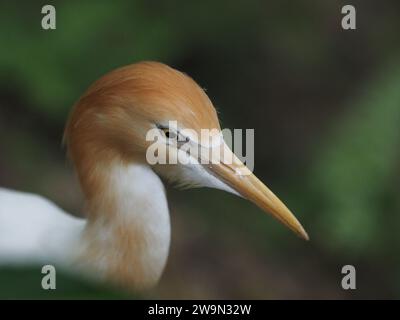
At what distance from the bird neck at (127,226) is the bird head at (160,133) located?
0.10 ft

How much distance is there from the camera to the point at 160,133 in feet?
4.94

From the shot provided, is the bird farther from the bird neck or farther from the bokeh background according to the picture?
the bokeh background

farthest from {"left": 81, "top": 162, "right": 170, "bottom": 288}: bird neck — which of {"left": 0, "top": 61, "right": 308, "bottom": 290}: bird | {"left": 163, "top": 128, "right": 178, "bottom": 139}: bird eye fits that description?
{"left": 163, "top": 128, "right": 178, "bottom": 139}: bird eye

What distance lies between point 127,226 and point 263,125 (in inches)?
64.6

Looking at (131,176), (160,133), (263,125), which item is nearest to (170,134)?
(160,133)

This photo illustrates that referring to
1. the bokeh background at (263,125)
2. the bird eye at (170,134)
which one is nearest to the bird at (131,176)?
the bird eye at (170,134)

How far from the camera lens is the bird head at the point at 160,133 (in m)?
1.49

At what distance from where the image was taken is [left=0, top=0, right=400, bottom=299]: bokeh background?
2686 mm

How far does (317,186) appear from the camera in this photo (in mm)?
2725

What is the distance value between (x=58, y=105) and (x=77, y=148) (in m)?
1.24

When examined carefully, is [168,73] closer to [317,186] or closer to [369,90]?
[317,186]

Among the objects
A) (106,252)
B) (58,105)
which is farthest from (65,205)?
(106,252)

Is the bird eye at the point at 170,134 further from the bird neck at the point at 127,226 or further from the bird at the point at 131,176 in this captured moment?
the bird neck at the point at 127,226

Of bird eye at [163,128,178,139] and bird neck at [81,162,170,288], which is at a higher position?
bird eye at [163,128,178,139]
